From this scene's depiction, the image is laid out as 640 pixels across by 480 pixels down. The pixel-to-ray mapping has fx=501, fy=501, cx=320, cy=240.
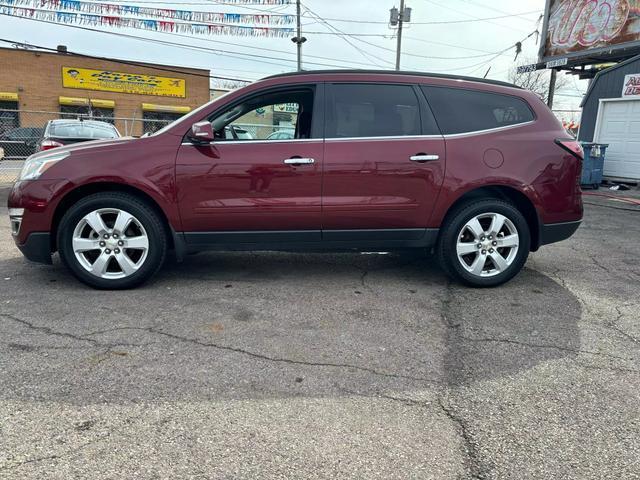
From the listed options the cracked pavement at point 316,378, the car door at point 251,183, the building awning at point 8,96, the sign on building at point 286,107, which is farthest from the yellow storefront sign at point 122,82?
the car door at point 251,183

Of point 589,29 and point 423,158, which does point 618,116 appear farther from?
point 423,158

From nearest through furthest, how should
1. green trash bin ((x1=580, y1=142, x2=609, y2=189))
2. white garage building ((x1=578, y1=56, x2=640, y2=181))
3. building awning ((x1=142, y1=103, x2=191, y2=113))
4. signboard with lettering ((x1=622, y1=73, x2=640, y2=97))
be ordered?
green trash bin ((x1=580, y1=142, x2=609, y2=189))
signboard with lettering ((x1=622, y1=73, x2=640, y2=97))
white garage building ((x1=578, y1=56, x2=640, y2=181))
building awning ((x1=142, y1=103, x2=191, y2=113))

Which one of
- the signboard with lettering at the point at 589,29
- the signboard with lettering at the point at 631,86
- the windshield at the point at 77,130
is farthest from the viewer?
the signboard with lettering at the point at 589,29

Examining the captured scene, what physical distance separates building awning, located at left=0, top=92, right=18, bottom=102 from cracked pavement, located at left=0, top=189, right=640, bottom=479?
30.7m

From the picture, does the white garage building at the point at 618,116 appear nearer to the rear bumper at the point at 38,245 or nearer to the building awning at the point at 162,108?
the rear bumper at the point at 38,245

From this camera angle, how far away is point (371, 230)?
14.5 feet

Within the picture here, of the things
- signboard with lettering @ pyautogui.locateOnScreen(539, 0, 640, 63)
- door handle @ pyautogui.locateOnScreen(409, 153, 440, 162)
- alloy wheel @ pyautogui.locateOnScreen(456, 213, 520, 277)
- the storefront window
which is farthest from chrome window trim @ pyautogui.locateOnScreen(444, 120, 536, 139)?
the storefront window

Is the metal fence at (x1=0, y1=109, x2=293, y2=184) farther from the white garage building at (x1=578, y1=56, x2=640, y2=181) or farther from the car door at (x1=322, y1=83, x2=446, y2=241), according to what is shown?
the white garage building at (x1=578, y1=56, x2=640, y2=181)

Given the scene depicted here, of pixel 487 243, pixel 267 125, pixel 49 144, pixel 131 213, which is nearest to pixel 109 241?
pixel 131 213

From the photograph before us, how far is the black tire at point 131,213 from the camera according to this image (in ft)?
13.5

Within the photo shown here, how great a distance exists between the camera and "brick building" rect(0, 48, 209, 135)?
29.8 m

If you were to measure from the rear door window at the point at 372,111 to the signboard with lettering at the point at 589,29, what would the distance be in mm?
15007

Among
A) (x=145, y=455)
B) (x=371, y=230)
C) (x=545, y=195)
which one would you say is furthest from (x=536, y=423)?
(x=545, y=195)

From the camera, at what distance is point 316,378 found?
2854 millimetres
